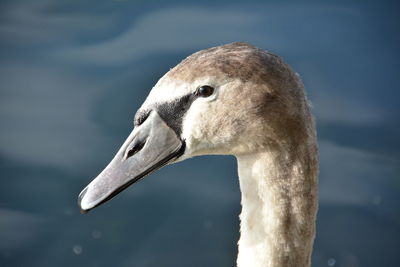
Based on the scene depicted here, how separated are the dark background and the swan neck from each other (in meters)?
1.36

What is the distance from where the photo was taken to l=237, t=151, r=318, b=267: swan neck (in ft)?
5.32

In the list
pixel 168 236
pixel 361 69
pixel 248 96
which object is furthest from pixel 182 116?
pixel 361 69

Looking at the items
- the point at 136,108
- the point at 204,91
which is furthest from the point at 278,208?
the point at 136,108

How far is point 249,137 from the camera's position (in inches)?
63.5

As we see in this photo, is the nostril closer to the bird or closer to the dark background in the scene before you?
the bird

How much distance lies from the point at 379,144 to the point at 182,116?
215 centimetres

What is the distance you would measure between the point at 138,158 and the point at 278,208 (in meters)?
0.35

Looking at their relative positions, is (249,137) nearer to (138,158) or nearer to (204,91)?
(204,91)

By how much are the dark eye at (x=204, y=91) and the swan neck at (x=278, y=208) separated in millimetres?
182

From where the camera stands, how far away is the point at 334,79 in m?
3.85

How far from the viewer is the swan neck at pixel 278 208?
162 centimetres

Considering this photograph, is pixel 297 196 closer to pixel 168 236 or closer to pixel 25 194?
pixel 168 236

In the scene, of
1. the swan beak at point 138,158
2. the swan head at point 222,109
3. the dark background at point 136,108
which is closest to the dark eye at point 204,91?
the swan head at point 222,109

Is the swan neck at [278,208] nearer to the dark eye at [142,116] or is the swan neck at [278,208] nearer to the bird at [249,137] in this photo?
the bird at [249,137]
